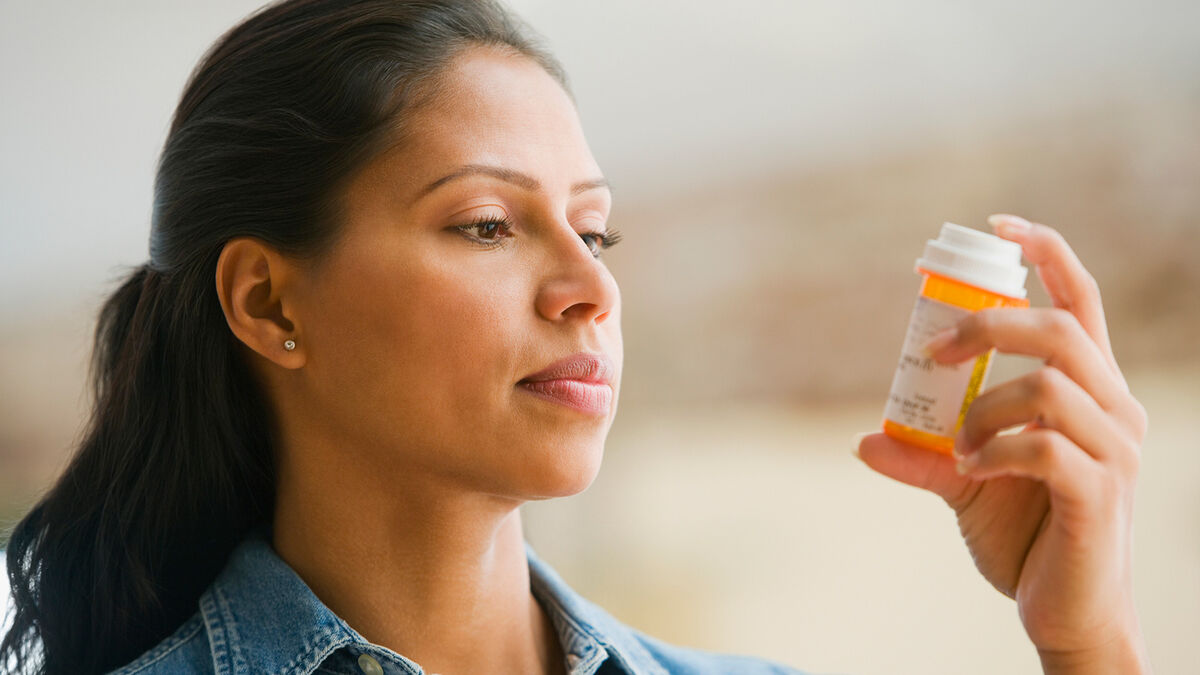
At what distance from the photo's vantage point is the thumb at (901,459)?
107 cm

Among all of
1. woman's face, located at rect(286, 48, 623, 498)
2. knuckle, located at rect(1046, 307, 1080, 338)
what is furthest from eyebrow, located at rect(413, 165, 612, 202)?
knuckle, located at rect(1046, 307, 1080, 338)

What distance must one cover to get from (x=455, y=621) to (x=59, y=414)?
1000 millimetres

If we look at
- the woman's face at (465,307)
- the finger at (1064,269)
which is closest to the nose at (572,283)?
the woman's face at (465,307)

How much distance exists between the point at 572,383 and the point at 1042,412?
0.48m

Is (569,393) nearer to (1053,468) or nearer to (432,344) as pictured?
(432,344)

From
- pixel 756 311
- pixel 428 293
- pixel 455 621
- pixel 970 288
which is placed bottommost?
pixel 455 621

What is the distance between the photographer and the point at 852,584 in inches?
81.9

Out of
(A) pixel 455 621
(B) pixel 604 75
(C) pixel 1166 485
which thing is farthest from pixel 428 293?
(B) pixel 604 75

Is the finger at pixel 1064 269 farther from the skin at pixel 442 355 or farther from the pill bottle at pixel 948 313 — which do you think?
the skin at pixel 442 355

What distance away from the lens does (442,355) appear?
46.6 inches

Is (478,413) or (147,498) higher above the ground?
(478,413)

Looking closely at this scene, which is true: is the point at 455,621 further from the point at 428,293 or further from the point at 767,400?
the point at 767,400

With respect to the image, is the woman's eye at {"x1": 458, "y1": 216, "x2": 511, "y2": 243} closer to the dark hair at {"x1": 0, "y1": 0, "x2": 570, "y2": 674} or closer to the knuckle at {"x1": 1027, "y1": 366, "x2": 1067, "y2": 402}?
the dark hair at {"x1": 0, "y1": 0, "x2": 570, "y2": 674}

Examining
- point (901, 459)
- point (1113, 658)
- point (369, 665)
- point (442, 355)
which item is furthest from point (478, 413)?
point (1113, 658)
